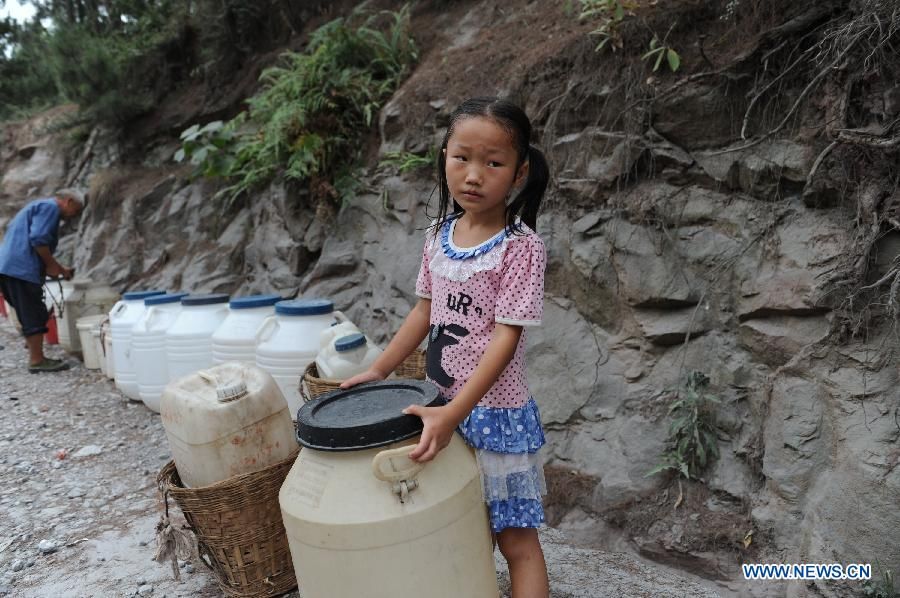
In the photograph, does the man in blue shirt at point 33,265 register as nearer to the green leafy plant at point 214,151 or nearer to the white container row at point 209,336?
the green leafy plant at point 214,151

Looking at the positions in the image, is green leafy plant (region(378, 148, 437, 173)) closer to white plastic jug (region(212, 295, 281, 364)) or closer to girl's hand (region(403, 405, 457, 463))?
white plastic jug (region(212, 295, 281, 364))

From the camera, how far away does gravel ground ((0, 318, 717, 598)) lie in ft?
7.77

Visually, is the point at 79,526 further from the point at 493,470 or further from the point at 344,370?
the point at 493,470

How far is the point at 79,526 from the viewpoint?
2928mm

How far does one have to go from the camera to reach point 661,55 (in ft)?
9.29

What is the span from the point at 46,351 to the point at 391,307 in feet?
16.1

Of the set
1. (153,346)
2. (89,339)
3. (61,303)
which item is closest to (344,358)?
(153,346)

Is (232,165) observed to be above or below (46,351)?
above

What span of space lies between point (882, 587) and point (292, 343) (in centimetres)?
268

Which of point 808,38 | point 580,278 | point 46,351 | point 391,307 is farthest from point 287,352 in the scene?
point 46,351

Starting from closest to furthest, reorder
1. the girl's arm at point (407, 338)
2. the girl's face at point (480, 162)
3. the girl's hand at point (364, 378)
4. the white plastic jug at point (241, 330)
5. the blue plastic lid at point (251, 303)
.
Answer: the girl's face at point (480, 162)
the girl's hand at point (364, 378)
the girl's arm at point (407, 338)
the white plastic jug at point (241, 330)
the blue plastic lid at point (251, 303)

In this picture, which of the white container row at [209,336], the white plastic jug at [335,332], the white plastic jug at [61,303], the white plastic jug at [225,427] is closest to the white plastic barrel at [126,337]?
the white container row at [209,336]

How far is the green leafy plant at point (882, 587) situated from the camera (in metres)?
1.92

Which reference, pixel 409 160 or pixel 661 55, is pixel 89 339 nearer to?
pixel 409 160
